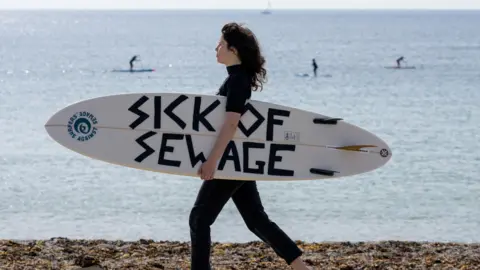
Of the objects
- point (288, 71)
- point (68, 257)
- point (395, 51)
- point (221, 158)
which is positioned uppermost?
point (395, 51)

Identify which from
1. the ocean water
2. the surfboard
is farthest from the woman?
the ocean water

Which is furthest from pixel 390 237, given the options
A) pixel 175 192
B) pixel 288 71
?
pixel 288 71

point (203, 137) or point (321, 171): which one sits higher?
point (203, 137)

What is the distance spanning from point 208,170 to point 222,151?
0.39 feet

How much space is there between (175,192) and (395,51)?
76204 mm

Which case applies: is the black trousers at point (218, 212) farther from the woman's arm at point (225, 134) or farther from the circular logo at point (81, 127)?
the circular logo at point (81, 127)

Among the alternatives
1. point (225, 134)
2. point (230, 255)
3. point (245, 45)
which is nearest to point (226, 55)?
point (245, 45)

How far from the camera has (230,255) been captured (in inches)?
280

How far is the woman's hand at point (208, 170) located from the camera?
5.47 m

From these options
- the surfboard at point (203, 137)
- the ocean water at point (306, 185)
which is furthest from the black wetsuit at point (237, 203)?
the ocean water at point (306, 185)

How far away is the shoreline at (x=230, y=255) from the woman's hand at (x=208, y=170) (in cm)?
124

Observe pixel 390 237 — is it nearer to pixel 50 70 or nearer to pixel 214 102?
pixel 214 102

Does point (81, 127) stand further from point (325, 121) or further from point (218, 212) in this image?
point (325, 121)

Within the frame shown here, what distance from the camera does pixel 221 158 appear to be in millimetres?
5766
